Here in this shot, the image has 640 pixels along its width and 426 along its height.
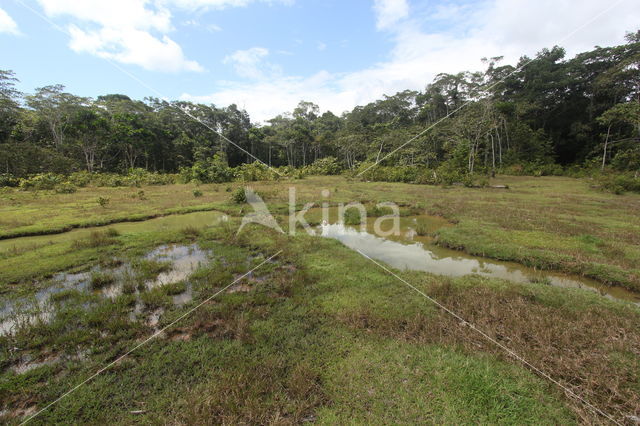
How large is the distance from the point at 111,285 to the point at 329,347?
18.1 ft

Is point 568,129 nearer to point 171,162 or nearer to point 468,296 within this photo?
point 468,296

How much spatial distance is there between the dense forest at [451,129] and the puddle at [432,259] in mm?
20346

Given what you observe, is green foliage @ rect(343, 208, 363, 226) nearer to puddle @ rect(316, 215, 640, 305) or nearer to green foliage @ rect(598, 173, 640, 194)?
puddle @ rect(316, 215, 640, 305)

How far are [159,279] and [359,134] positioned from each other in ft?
131

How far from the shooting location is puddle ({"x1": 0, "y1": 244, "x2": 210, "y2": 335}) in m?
4.64

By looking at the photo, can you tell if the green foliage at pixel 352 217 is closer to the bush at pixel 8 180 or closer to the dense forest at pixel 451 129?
the dense forest at pixel 451 129

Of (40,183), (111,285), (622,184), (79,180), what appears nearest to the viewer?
(111,285)

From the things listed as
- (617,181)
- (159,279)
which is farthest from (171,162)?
(617,181)

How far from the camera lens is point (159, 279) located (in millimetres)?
6297

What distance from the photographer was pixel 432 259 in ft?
25.7

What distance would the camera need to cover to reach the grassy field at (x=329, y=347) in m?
2.90

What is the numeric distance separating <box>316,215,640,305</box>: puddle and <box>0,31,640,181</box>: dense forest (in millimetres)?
20346

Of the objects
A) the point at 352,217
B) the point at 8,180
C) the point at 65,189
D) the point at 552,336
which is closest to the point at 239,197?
the point at 352,217

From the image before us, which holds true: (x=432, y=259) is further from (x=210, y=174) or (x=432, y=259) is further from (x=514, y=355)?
(x=210, y=174)
